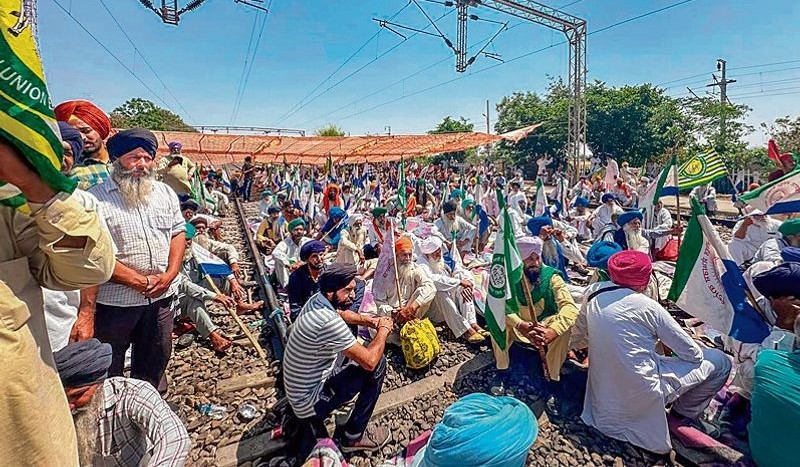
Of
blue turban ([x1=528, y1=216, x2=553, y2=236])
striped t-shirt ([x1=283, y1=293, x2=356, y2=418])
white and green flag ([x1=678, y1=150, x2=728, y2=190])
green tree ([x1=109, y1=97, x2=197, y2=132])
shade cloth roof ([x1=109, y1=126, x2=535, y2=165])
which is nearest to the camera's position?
striped t-shirt ([x1=283, y1=293, x2=356, y2=418])

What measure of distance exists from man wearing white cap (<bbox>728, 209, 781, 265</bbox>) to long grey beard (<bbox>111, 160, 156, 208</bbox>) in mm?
6720

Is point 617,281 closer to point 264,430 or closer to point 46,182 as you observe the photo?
point 264,430

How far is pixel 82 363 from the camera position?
5.49 feet

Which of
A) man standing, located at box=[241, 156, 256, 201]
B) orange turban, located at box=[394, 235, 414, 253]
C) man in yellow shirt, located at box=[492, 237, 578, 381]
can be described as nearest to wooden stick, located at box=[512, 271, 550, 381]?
man in yellow shirt, located at box=[492, 237, 578, 381]

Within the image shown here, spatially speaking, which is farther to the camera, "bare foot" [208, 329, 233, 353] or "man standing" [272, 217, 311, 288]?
"man standing" [272, 217, 311, 288]

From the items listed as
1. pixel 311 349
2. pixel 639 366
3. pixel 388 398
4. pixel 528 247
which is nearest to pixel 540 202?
pixel 528 247

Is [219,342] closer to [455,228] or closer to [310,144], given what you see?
[455,228]

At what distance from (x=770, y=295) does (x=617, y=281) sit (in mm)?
891

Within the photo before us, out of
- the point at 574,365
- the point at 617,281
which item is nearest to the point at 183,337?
the point at 574,365

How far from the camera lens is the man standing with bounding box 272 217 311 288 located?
680 centimetres

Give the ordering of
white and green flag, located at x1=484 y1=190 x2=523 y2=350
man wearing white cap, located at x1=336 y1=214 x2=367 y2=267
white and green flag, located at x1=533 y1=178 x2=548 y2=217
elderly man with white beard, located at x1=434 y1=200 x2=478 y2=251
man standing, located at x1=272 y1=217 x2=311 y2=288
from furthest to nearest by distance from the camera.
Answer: white and green flag, located at x1=533 y1=178 x2=548 y2=217
elderly man with white beard, located at x1=434 y1=200 x2=478 y2=251
man standing, located at x1=272 y1=217 x2=311 y2=288
man wearing white cap, located at x1=336 y1=214 x2=367 y2=267
white and green flag, located at x1=484 y1=190 x2=523 y2=350

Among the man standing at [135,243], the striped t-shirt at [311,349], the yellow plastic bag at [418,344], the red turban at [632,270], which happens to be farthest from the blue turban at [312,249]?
the red turban at [632,270]

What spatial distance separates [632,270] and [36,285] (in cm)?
333

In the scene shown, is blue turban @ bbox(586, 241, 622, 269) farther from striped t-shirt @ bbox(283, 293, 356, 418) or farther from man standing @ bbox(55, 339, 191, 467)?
man standing @ bbox(55, 339, 191, 467)
